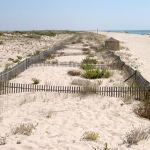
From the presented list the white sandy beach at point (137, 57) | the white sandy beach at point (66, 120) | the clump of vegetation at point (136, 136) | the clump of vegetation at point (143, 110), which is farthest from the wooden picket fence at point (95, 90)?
the white sandy beach at point (137, 57)

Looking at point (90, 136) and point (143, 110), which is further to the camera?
point (143, 110)

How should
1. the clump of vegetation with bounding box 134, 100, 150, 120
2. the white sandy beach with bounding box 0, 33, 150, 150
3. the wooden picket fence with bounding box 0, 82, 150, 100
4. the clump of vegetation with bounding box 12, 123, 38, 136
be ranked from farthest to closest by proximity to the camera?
the wooden picket fence with bounding box 0, 82, 150, 100 → the clump of vegetation with bounding box 134, 100, 150, 120 → the clump of vegetation with bounding box 12, 123, 38, 136 → the white sandy beach with bounding box 0, 33, 150, 150

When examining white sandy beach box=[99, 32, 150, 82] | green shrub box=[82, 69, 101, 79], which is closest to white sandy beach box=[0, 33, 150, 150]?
green shrub box=[82, 69, 101, 79]

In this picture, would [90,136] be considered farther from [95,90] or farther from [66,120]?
[95,90]

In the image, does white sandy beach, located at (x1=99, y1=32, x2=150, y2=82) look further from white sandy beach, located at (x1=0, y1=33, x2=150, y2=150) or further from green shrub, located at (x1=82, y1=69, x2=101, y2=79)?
white sandy beach, located at (x1=0, y1=33, x2=150, y2=150)

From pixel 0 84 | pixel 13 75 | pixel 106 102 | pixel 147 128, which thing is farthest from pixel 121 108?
pixel 13 75

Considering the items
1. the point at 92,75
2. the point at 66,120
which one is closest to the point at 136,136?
the point at 66,120

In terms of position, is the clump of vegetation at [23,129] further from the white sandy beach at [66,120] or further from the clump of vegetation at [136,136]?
the clump of vegetation at [136,136]

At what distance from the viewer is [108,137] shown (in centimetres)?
788

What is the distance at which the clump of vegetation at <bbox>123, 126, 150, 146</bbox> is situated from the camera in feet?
24.8

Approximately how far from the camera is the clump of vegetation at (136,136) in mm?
7545

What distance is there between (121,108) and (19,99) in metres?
4.22

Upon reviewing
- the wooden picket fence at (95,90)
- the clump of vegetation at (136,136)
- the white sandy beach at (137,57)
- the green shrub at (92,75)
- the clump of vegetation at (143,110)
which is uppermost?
the white sandy beach at (137,57)

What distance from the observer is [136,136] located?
7.62 meters
